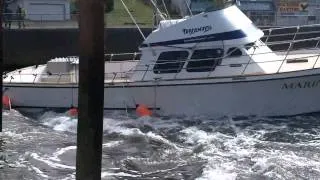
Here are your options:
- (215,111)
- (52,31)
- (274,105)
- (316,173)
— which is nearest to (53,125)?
(215,111)

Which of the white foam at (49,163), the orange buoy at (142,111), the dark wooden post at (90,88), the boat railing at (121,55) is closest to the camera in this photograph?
the dark wooden post at (90,88)

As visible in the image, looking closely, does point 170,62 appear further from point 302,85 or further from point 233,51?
point 302,85

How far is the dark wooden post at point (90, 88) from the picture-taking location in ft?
26.0

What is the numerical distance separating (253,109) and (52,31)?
565 inches

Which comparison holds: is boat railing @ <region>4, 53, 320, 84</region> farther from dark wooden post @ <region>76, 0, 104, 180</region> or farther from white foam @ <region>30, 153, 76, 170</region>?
dark wooden post @ <region>76, 0, 104, 180</region>

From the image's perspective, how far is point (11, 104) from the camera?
18.5 m

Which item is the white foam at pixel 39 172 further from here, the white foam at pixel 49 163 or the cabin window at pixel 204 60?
the cabin window at pixel 204 60

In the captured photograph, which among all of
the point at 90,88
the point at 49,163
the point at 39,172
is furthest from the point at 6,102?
the point at 90,88

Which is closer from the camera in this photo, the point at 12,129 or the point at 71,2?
the point at 12,129

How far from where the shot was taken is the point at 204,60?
55.7 ft

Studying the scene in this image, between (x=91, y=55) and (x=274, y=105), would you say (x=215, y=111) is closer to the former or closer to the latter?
(x=274, y=105)

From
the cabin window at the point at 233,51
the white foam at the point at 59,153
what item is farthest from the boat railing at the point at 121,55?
the white foam at the point at 59,153

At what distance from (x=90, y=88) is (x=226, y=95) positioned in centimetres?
895

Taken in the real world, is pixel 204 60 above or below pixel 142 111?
above
